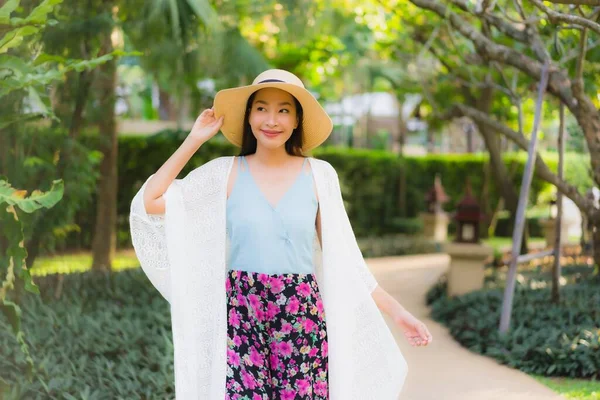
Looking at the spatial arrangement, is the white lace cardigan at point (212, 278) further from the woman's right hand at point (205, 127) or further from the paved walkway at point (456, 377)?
the paved walkway at point (456, 377)

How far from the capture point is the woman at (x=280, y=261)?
2.27 m

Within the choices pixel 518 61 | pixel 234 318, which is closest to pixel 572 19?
pixel 518 61

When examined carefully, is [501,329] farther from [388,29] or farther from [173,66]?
[388,29]

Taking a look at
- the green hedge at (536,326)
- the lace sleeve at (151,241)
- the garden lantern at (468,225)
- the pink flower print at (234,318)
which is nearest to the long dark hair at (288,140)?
the lace sleeve at (151,241)

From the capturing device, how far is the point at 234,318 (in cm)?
232

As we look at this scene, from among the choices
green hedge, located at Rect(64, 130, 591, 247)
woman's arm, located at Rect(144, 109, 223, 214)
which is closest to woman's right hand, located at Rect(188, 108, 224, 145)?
woman's arm, located at Rect(144, 109, 223, 214)

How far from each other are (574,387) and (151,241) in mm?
3051

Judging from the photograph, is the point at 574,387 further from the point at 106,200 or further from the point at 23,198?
the point at 106,200

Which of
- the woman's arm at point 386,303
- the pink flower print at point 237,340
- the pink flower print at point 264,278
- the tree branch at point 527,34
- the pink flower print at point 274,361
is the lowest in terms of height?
the pink flower print at point 274,361

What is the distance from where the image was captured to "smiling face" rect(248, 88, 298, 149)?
234cm

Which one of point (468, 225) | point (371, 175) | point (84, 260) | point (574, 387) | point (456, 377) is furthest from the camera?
point (371, 175)

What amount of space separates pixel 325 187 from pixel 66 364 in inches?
91.4

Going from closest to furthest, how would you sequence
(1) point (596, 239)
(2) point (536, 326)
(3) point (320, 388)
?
(3) point (320, 388)
(2) point (536, 326)
(1) point (596, 239)

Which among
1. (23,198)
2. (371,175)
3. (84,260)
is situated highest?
(371,175)
